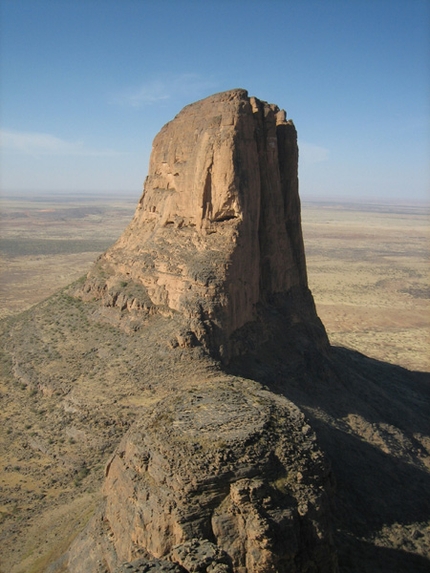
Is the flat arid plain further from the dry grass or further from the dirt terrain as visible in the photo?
the dirt terrain

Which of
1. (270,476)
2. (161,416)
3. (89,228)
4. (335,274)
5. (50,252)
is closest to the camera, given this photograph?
(270,476)

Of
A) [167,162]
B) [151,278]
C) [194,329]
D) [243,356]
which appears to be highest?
[167,162]

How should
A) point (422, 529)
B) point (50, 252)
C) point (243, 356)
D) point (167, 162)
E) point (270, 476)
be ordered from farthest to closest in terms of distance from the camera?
point (50, 252)
point (167, 162)
point (243, 356)
point (422, 529)
point (270, 476)

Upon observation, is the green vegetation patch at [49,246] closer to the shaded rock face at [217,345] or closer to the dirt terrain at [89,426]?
the dirt terrain at [89,426]

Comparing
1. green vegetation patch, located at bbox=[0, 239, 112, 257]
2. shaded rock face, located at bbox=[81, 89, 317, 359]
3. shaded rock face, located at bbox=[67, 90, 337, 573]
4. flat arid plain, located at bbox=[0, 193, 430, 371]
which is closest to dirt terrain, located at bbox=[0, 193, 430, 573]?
shaded rock face, located at bbox=[67, 90, 337, 573]

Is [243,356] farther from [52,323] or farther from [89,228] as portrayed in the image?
[89,228]

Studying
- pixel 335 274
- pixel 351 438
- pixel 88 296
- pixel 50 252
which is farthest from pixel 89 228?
pixel 351 438
